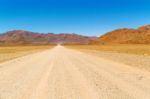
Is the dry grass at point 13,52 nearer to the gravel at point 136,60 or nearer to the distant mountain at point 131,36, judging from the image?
the gravel at point 136,60

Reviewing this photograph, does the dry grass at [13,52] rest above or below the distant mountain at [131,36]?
below

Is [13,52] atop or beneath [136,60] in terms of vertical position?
beneath

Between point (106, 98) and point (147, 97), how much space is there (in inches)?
44.8

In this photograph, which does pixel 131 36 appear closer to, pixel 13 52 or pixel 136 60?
pixel 13 52

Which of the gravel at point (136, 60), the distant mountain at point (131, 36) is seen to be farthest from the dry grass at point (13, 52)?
the distant mountain at point (131, 36)

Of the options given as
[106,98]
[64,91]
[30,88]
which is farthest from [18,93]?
[106,98]

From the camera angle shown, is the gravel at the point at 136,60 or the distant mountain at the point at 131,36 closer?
the gravel at the point at 136,60

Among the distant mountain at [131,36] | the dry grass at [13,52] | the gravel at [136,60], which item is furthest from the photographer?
the distant mountain at [131,36]

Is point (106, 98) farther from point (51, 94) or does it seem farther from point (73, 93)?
point (51, 94)

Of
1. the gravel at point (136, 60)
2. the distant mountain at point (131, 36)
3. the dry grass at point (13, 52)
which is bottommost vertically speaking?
the dry grass at point (13, 52)

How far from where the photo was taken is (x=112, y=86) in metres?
7.17

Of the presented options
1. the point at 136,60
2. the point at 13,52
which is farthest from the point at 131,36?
the point at 136,60

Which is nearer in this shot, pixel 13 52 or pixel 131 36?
pixel 13 52

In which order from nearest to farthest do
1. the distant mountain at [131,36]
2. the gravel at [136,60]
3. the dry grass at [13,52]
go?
the gravel at [136,60] < the dry grass at [13,52] < the distant mountain at [131,36]
